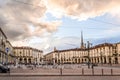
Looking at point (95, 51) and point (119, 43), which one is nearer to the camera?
point (119, 43)

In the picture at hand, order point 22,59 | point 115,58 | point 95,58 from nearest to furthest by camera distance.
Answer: point 115,58 < point 95,58 < point 22,59

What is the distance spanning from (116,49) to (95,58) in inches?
1084

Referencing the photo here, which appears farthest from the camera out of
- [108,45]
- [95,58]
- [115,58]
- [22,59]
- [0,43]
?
[22,59]

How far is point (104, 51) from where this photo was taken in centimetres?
16712

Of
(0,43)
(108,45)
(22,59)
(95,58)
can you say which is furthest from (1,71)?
(22,59)

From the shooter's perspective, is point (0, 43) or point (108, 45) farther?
point (108, 45)

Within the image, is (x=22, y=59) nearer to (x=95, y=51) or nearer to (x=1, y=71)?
(x=95, y=51)

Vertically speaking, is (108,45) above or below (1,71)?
above

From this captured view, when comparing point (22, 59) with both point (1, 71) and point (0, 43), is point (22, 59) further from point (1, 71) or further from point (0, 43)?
point (1, 71)

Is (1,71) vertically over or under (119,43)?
under

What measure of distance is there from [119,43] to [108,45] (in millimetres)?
12637

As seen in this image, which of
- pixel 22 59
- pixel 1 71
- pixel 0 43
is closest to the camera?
pixel 1 71

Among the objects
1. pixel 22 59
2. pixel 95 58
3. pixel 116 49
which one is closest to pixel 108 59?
pixel 116 49

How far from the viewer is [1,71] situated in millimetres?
→ 38156
